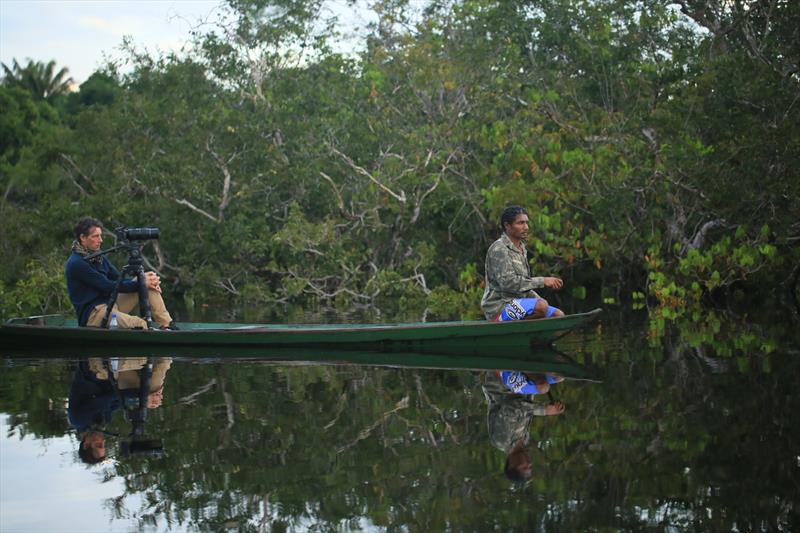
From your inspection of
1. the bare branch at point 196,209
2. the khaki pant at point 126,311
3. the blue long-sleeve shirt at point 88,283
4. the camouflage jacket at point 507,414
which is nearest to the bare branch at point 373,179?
the bare branch at point 196,209

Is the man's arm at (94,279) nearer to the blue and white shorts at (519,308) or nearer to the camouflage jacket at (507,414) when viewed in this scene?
the blue and white shorts at (519,308)

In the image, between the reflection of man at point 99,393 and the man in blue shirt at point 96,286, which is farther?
the man in blue shirt at point 96,286

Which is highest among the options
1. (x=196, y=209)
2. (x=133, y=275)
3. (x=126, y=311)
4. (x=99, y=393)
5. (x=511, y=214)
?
(x=196, y=209)

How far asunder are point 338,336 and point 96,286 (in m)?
2.52

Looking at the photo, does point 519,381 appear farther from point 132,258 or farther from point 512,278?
point 132,258

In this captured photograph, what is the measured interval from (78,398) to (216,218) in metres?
15.3

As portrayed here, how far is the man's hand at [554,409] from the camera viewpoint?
7.08m

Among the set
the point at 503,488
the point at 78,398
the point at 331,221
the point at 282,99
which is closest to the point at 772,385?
the point at 503,488

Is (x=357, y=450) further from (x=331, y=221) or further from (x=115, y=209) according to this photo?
(x=115, y=209)

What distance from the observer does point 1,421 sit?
24.8 ft

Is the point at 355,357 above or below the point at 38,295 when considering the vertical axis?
below

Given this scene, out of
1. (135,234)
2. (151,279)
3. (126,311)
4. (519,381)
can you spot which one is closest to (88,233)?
(135,234)

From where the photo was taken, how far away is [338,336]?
11.3m

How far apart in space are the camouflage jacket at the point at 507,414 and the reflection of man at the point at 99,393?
2179mm
